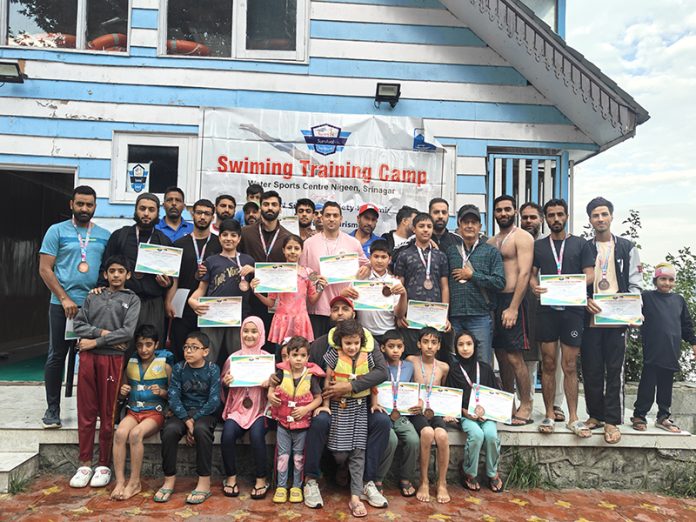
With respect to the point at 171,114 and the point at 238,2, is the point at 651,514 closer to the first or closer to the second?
the point at 171,114

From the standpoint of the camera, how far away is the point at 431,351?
422 cm

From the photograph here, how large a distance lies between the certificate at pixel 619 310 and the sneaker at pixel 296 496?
9.49 feet

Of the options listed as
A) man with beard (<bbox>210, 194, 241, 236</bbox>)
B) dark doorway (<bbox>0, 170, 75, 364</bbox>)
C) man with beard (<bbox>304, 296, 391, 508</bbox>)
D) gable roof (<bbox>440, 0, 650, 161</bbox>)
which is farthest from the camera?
dark doorway (<bbox>0, 170, 75, 364</bbox>)

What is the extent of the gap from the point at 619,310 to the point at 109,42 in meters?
6.31

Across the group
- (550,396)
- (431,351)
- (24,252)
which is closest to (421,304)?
(431,351)

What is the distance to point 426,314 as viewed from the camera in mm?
4281

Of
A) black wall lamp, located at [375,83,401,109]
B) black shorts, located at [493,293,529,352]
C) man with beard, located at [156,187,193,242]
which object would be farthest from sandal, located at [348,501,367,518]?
black wall lamp, located at [375,83,401,109]

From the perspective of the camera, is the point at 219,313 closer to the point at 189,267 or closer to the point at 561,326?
the point at 189,267

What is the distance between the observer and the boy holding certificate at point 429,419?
3953mm

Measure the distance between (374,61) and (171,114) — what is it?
8.34ft

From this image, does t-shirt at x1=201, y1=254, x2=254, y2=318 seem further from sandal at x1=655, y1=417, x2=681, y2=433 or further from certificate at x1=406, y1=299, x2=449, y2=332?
sandal at x1=655, y1=417, x2=681, y2=433

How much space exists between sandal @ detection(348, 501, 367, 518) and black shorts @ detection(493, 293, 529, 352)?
6.24ft

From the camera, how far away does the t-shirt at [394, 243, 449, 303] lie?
443 cm

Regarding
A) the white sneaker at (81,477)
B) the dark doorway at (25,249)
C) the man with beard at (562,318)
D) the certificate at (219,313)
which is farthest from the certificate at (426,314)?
the dark doorway at (25,249)
